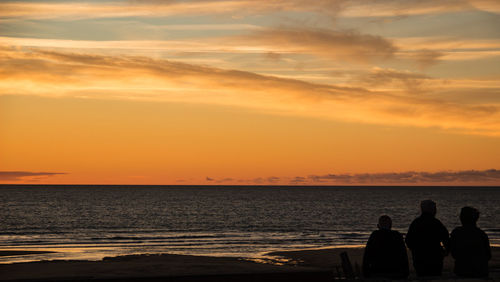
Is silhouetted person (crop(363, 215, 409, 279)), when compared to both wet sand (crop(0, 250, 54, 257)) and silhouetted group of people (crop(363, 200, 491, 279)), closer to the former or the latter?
silhouetted group of people (crop(363, 200, 491, 279))

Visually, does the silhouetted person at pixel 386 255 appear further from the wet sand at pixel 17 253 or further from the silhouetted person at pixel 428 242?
the wet sand at pixel 17 253

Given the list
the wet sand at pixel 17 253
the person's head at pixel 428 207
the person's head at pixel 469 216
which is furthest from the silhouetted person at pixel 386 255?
the wet sand at pixel 17 253

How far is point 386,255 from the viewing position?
1025 cm

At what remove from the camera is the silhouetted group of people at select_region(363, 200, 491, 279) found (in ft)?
33.7

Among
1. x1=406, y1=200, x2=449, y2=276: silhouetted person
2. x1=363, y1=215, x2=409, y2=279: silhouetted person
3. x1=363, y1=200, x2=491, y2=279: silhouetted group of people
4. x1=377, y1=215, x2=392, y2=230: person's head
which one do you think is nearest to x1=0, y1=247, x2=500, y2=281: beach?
x1=363, y1=200, x2=491, y2=279: silhouetted group of people

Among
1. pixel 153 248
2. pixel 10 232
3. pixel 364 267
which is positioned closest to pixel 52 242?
pixel 153 248

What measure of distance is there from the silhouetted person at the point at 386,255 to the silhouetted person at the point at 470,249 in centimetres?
109

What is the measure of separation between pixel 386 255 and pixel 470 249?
1.59 m

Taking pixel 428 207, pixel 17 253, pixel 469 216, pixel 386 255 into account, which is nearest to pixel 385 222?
pixel 386 255

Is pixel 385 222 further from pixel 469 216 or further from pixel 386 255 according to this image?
pixel 469 216

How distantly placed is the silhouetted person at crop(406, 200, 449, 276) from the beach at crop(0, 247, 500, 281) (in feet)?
3.29

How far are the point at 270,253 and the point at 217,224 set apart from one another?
3736 cm

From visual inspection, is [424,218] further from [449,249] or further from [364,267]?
[364,267]

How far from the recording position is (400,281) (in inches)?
372
